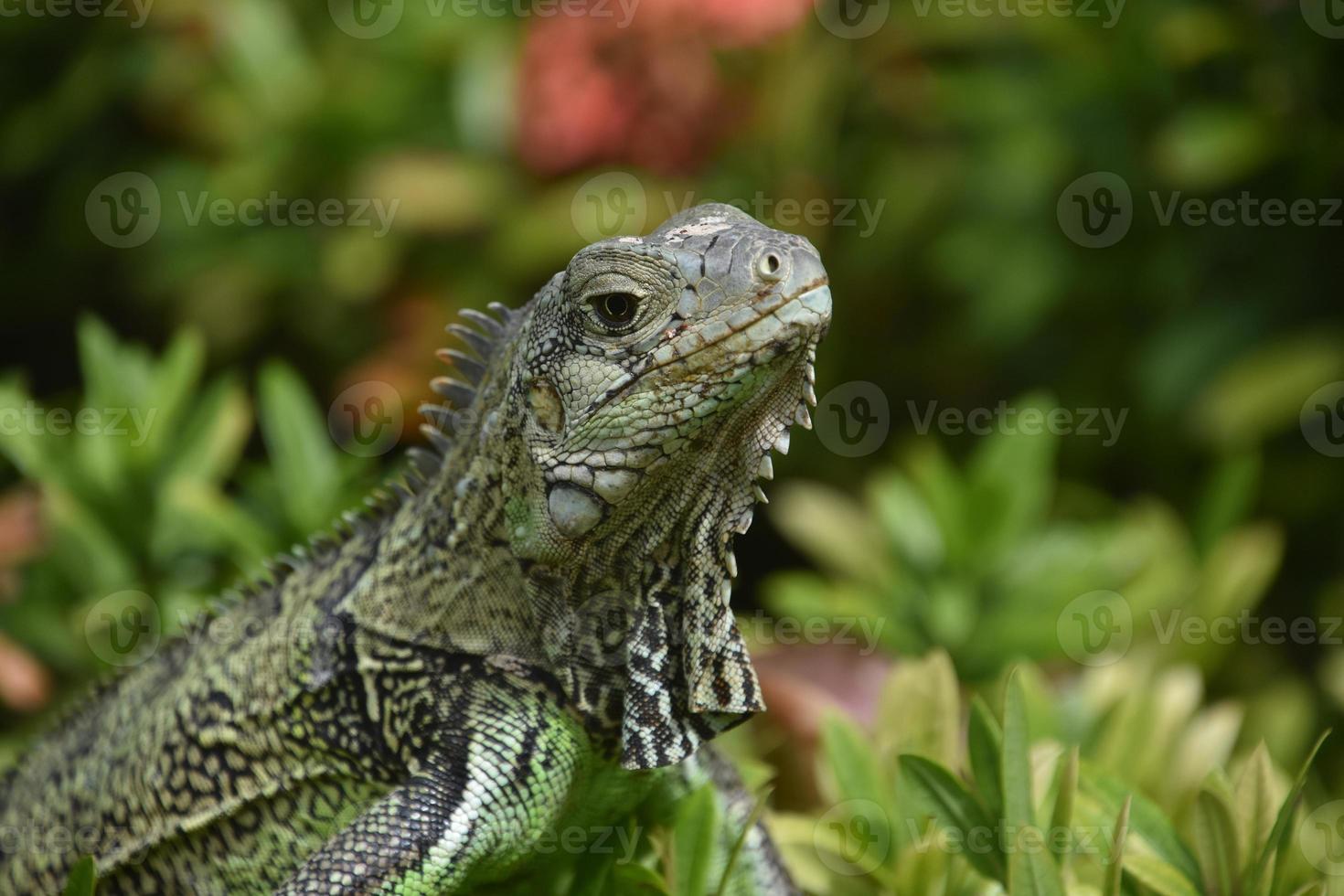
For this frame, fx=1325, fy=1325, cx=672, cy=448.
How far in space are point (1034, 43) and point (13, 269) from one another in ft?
19.0

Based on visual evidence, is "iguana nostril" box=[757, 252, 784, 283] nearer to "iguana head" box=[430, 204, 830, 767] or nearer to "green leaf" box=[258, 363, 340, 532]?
"iguana head" box=[430, 204, 830, 767]

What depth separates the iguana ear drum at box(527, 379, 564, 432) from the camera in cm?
272

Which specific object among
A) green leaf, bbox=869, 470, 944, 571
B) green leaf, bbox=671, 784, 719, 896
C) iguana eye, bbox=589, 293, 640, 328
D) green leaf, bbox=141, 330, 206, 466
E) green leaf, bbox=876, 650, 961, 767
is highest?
green leaf, bbox=141, 330, 206, 466

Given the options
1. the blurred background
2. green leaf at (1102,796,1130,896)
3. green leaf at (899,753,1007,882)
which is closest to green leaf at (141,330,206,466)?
the blurred background

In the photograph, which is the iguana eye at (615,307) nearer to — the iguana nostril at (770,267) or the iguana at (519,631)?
the iguana at (519,631)

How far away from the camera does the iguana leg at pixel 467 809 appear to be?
2.60 meters

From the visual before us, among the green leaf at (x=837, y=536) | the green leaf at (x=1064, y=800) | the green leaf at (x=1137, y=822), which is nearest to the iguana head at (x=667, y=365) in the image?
the green leaf at (x=1064, y=800)

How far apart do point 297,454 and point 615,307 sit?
2131mm

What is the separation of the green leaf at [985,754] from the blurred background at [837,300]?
448 millimetres

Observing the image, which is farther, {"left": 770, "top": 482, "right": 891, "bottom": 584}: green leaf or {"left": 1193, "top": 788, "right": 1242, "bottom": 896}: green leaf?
{"left": 770, "top": 482, "right": 891, "bottom": 584}: green leaf

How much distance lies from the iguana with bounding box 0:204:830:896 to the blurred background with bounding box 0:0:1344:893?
0.79 meters

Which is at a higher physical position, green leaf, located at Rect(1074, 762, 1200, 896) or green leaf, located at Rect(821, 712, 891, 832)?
green leaf, located at Rect(821, 712, 891, 832)

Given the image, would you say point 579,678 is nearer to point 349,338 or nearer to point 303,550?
→ point 303,550

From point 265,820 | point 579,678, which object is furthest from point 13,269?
point 579,678
